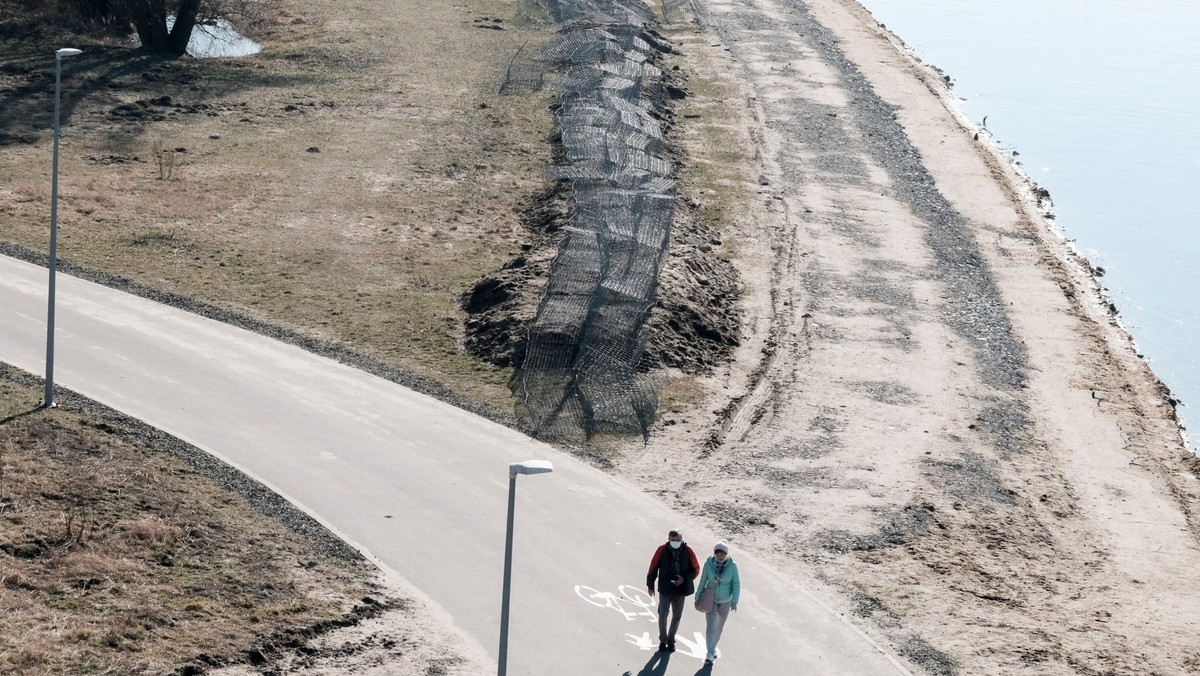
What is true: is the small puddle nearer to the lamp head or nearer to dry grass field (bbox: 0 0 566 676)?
dry grass field (bbox: 0 0 566 676)

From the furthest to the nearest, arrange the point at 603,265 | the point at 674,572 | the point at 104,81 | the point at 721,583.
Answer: the point at 104,81 → the point at 603,265 → the point at 674,572 → the point at 721,583

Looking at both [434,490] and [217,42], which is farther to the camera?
[217,42]

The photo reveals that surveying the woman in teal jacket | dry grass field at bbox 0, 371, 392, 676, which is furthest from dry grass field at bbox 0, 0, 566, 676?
the woman in teal jacket

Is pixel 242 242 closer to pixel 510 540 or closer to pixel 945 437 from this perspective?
pixel 945 437

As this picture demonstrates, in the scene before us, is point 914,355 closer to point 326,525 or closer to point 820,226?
point 820,226

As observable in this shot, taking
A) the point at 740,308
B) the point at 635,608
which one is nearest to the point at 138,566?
the point at 635,608

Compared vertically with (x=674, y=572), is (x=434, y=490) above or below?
below

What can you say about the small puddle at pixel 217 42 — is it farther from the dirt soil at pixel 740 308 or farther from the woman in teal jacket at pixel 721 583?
the woman in teal jacket at pixel 721 583
